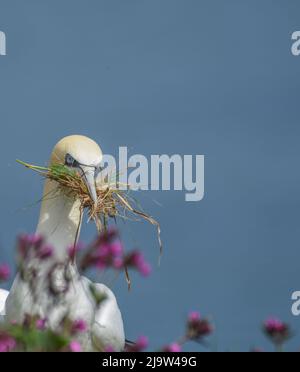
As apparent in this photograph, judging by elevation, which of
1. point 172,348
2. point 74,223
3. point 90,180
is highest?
point 90,180

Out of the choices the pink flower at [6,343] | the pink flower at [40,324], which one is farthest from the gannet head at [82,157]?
the pink flower at [6,343]

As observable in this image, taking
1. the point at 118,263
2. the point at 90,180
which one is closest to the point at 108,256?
the point at 118,263

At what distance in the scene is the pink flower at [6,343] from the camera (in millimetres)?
2043

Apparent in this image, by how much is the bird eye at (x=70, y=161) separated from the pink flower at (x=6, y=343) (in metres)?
2.33

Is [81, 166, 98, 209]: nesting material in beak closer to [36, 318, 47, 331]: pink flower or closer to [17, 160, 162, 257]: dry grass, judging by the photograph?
[17, 160, 162, 257]: dry grass

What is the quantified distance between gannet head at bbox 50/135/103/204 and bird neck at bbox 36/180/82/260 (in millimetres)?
140

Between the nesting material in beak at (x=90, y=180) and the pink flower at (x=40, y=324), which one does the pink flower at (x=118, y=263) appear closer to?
the pink flower at (x=40, y=324)

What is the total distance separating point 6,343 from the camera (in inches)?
81.1

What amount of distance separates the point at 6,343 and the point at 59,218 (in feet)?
8.13

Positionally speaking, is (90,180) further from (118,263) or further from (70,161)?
(118,263)
